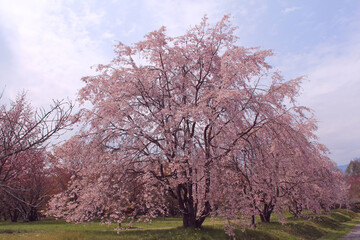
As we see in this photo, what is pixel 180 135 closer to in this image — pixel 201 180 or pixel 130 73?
pixel 201 180

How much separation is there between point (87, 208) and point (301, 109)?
11.0 meters

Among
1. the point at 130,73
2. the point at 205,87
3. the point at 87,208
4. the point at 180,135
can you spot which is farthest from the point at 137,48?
the point at 87,208

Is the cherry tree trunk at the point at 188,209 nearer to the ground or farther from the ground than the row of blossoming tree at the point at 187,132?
nearer to the ground

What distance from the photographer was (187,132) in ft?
44.1

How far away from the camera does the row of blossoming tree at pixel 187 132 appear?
1188 centimetres

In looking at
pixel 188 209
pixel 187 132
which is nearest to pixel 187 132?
pixel 187 132

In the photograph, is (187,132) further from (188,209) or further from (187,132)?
(188,209)

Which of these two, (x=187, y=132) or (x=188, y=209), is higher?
(x=187, y=132)

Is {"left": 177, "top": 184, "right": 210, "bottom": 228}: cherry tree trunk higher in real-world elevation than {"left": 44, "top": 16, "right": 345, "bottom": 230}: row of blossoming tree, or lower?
lower

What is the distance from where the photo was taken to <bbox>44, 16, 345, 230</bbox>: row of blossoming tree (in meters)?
11.9

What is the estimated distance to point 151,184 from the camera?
45.9 ft

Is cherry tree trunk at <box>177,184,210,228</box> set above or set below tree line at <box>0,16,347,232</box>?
below

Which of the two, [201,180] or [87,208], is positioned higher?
[201,180]

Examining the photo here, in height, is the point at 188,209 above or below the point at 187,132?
below
